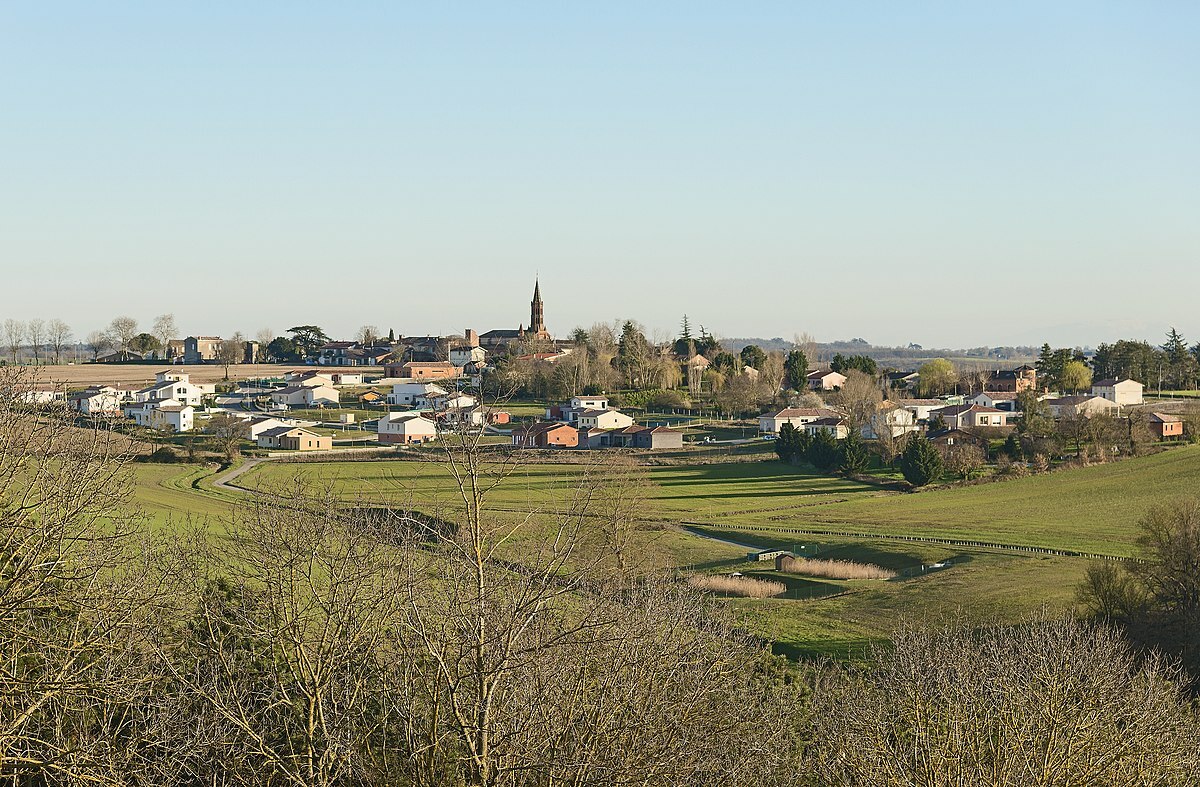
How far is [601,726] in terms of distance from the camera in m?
10.9

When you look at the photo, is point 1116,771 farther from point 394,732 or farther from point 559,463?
point 559,463

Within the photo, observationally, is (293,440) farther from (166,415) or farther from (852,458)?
(852,458)

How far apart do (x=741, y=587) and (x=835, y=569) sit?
16.8 feet

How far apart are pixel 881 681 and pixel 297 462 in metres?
52.7

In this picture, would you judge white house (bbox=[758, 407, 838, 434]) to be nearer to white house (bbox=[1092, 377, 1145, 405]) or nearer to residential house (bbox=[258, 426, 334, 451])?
white house (bbox=[1092, 377, 1145, 405])

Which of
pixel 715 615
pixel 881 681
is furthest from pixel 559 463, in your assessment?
pixel 881 681

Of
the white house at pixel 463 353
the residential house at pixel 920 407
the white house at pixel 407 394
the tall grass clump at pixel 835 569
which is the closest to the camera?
the tall grass clump at pixel 835 569

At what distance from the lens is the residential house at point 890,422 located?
236ft

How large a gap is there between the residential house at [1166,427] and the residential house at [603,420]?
34505mm

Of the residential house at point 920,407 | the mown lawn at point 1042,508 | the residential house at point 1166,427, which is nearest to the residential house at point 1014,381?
the residential house at point 920,407

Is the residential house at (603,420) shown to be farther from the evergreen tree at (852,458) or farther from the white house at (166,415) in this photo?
the white house at (166,415)

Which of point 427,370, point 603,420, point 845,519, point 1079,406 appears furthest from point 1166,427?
point 427,370

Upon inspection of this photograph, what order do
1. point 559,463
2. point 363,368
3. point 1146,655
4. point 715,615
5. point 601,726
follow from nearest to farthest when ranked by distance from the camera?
point 601,726 → point 715,615 → point 1146,655 → point 559,463 → point 363,368

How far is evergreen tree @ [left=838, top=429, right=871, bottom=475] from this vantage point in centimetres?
6525
